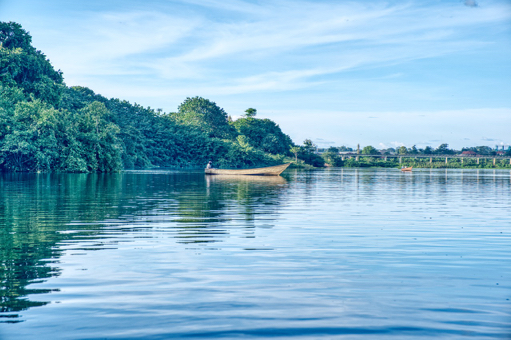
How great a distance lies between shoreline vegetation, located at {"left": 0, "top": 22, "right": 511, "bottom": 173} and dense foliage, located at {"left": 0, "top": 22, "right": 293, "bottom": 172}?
111mm

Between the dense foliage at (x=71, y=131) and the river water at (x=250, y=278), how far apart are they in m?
43.9

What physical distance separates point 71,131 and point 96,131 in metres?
4.92

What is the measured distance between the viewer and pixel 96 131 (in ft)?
214

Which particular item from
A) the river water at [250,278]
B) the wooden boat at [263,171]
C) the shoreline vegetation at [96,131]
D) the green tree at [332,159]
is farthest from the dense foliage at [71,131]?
the green tree at [332,159]

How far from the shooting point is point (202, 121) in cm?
12912

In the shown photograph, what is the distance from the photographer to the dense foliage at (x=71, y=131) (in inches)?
2260

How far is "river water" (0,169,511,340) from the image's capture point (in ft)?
20.7

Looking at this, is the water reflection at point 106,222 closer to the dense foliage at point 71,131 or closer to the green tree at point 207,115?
the dense foliage at point 71,131

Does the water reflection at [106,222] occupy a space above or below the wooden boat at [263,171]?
below

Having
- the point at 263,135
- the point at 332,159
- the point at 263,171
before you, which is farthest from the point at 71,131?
the point at 332,159

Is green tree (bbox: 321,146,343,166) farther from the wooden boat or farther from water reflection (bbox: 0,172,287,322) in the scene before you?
water reflection (bbox: 0,172,287,322)

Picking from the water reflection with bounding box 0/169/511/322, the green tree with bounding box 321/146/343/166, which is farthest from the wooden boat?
the green tree with bounding box 321/146/343/166

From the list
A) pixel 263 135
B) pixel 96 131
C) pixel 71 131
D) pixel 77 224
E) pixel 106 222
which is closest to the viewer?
pixel 77 224

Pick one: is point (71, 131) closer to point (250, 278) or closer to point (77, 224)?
point (77, 224)
